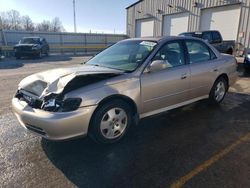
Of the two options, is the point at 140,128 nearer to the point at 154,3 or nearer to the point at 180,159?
the point at 180,159

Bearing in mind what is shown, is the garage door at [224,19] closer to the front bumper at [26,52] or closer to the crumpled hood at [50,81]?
the front bumper at [26,52]

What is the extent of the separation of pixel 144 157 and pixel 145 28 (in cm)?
2484

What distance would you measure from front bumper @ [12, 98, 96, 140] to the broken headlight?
48 mm

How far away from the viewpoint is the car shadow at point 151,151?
2.74 meters

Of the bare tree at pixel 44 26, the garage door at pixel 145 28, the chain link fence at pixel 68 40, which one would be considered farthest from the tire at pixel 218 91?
the bare tree at pixel 44 26

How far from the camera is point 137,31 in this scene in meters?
27.8

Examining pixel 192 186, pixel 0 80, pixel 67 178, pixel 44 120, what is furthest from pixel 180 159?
pixel 0 80

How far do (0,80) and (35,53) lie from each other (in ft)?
35.3

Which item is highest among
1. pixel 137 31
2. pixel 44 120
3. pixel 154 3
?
pixel 154 3

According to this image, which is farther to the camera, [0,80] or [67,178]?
[0,80]

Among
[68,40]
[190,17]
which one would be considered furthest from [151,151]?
[68,40]

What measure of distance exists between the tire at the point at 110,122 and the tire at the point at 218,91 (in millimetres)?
2610

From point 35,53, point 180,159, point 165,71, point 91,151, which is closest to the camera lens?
point 180,159

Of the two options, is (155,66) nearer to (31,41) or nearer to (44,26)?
(31,41)
